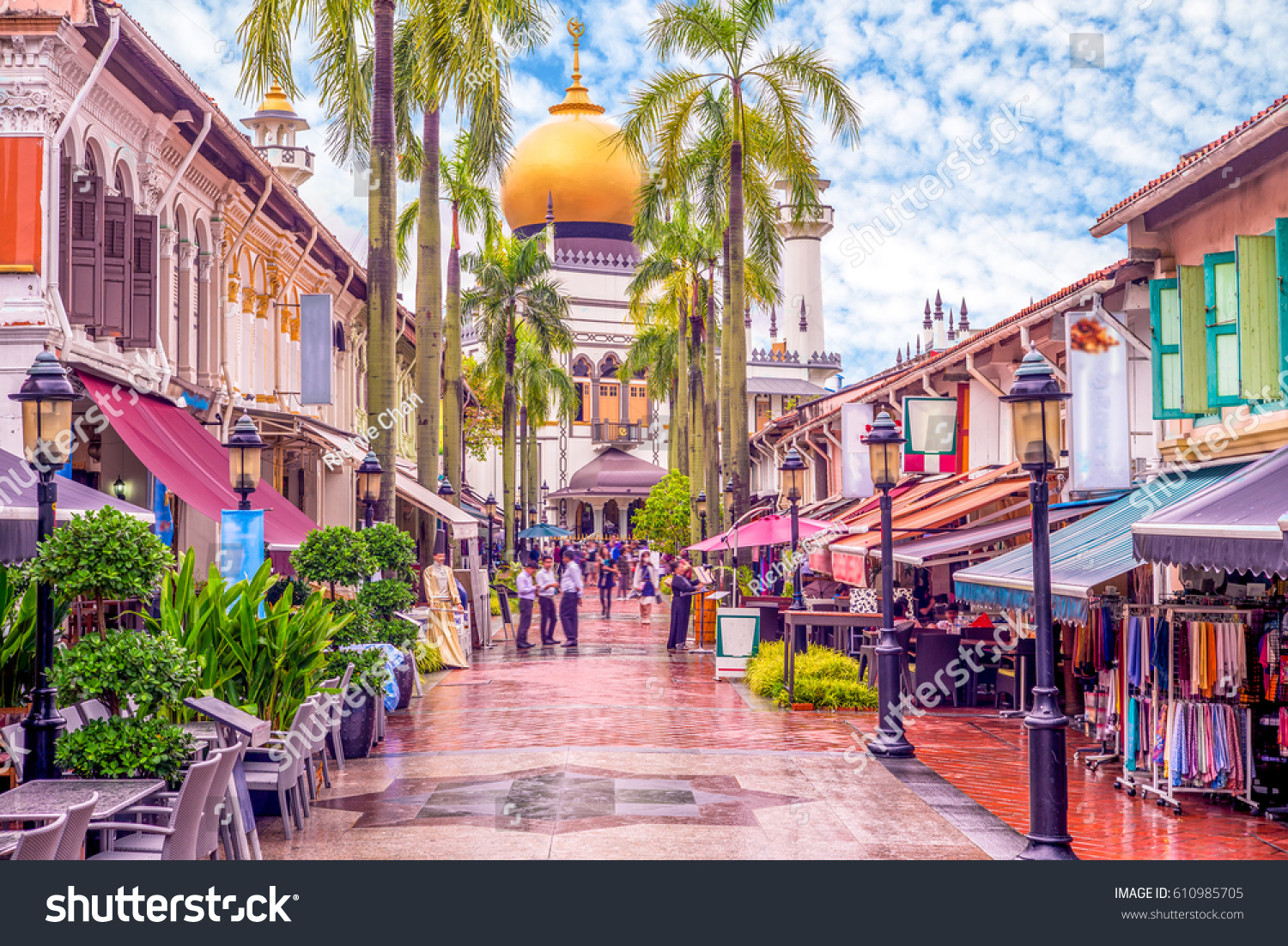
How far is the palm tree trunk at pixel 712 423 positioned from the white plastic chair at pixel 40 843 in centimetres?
2329

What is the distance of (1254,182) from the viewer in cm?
1185

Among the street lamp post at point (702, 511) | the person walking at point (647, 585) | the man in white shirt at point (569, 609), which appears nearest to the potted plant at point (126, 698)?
the man in white shirt at point (569, 609)

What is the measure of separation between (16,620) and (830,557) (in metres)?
13.0

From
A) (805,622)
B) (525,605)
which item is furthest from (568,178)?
(805,622)

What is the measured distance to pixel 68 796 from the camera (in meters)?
6.65

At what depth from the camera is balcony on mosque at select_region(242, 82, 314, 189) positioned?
5144 cm

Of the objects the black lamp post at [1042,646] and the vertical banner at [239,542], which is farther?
the vertical banner at [239,542]

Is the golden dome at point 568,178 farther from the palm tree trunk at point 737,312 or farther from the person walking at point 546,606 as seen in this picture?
the person walking at point 546,606

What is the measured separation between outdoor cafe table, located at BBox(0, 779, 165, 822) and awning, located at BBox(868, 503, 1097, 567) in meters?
10.8

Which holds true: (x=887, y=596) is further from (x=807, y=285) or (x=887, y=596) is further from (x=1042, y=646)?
(x=807, y=285)

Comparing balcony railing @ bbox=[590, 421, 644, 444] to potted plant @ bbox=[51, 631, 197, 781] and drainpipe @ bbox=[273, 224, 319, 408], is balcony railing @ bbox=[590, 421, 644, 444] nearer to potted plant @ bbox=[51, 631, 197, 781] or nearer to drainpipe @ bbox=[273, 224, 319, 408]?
drainpipe @ bbox=[273, 224, 319, 408]

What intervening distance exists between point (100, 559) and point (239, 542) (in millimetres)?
5478

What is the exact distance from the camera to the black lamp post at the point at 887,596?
12.4m

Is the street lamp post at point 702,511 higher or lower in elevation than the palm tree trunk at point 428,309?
lower
